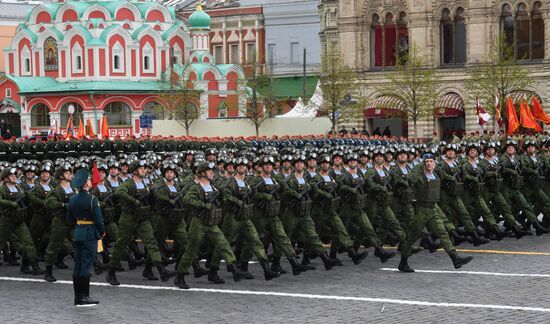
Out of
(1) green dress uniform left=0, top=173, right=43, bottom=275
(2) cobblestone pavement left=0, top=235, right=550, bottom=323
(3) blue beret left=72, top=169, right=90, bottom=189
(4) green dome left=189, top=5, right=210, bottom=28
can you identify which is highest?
(4) green dome left=189, top=5, right=210, bottom=28

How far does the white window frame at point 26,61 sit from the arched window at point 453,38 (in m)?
38.8

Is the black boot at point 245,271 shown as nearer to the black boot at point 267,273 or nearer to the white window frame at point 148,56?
the black boot at point 267,273

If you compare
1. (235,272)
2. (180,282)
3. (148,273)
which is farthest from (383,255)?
(148,273)

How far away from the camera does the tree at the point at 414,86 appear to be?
55.8 metres

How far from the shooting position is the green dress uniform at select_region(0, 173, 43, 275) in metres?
18.8

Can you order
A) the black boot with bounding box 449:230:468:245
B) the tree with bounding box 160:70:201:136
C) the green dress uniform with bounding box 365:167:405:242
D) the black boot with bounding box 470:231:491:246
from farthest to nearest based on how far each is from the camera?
the tree with bounding box 160:70:201:136 → the black boot with bounding box 449:230:468:245 → the black boot with bounding box 470:231:491:246 → the green dress uniform with bounding box 365:167:405:242

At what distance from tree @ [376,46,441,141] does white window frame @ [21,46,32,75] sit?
37441 millimetres

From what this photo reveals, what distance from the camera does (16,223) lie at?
19.0 meters

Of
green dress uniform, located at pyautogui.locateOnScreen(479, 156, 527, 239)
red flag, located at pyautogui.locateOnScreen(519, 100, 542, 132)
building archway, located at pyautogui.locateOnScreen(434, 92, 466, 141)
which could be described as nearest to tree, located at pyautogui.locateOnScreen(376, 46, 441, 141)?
building archway, located at pyautogui.locateOnScreen(434, 92, 466, 141)

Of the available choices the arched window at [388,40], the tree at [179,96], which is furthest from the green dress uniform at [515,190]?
the tree at [179,96]

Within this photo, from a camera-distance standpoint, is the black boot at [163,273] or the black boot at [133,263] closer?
the black boot at [163,273]

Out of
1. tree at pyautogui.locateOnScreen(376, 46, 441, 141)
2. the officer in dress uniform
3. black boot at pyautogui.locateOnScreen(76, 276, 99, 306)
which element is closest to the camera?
black boot at pyautogui.locateOnScreen(76, 276, 99, 306)

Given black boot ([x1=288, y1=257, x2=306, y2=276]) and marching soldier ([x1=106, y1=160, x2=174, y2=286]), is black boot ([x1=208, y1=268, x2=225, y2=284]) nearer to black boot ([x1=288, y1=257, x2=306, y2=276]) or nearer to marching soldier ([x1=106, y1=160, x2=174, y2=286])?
marching soldier ([x1=106, y1=160, x2=174, y2=286])

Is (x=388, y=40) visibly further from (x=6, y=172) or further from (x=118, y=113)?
(x=6, y=172)
